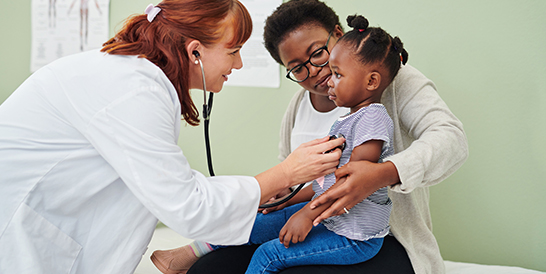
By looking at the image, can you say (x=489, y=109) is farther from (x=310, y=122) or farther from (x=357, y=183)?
(x=357, y=183)

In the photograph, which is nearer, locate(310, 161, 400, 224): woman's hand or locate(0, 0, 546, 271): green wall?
locate(310, 161, 400, 224): woman's hand

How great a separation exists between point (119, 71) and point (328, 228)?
0.67m

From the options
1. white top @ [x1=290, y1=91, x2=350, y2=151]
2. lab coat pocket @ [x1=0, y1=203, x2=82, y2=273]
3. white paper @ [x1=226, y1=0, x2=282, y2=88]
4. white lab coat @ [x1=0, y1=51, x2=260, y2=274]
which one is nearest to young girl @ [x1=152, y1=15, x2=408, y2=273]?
white lab coat @ [x1=0, y1=51, x2=260, y2=274]

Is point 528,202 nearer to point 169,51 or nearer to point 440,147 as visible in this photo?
point 440,147

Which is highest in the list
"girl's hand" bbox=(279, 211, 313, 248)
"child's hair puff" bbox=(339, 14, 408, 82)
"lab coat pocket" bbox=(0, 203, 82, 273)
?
"child's hair puff" bbox=(339, 14, 408, 82)

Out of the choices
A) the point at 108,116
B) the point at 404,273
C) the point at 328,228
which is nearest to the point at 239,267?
the point at 328,228

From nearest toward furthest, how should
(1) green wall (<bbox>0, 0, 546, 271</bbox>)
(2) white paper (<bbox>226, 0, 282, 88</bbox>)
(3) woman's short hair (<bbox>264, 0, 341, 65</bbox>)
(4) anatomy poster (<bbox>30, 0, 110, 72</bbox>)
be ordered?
(3) woman's short hair (<bbox>264, 0, 341, 65</bbox>)
(1) green wall (<bbox>0, 0, 546, 271</bbox>)
(2) white paper (<bbox>226, 0, 282, 88</bbox>)
(4) anatomy poster (<bbox>30, 0, 110, 72</bbox>)

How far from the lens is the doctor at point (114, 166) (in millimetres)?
835

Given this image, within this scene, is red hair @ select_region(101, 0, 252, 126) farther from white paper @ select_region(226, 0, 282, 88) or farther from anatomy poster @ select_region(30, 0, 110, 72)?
anatomy poster @ select_region(30, 0, 110, 72)

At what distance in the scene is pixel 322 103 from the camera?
140cm

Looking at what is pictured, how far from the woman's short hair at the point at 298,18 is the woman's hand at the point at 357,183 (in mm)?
597

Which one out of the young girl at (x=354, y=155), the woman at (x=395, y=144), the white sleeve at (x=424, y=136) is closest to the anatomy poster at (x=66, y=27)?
the woman at (x=395, y=144)

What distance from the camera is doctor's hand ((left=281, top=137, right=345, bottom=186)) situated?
0.97m

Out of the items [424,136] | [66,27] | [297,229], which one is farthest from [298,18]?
[66,27]
